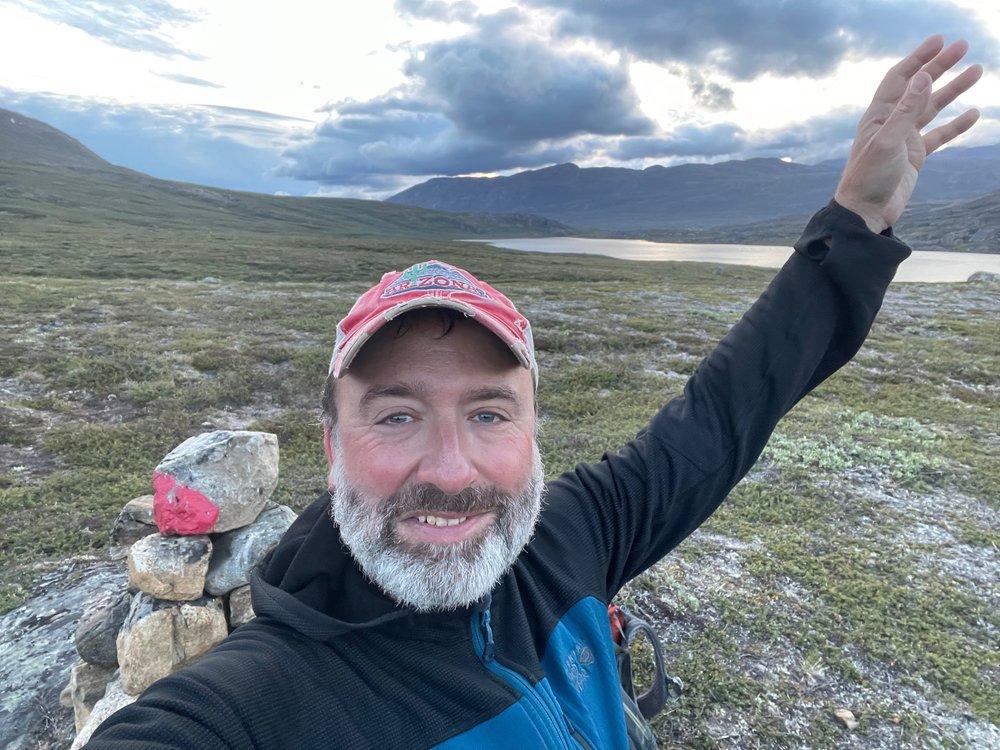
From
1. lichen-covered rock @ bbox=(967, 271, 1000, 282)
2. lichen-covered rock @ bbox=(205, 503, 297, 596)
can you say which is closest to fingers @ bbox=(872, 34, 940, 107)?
lichen-covered rock @ bbox=(205, 503, 297, 596)

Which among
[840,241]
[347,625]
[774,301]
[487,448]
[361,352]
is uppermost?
[840,241]

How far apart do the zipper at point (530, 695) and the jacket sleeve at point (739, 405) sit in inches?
33.4

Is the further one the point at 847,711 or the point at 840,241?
the point at 847,711

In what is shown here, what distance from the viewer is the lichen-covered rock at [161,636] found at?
14.0 ft

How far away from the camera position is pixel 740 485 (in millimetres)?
8773

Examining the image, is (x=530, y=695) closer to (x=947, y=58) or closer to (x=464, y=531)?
(x=464, y=531)

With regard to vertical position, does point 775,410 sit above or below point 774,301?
below

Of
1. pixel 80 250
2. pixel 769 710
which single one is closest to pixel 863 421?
pixel 769 710

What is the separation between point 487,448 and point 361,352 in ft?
2.23

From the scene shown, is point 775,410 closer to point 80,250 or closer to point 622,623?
point 622,623

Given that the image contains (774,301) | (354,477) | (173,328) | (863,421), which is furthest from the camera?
(173,328)

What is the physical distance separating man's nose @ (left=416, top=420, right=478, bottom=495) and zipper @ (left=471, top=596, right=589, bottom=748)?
0.58 m

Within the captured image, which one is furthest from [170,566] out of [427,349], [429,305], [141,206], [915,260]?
[915,260]

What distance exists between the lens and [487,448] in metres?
2.44
